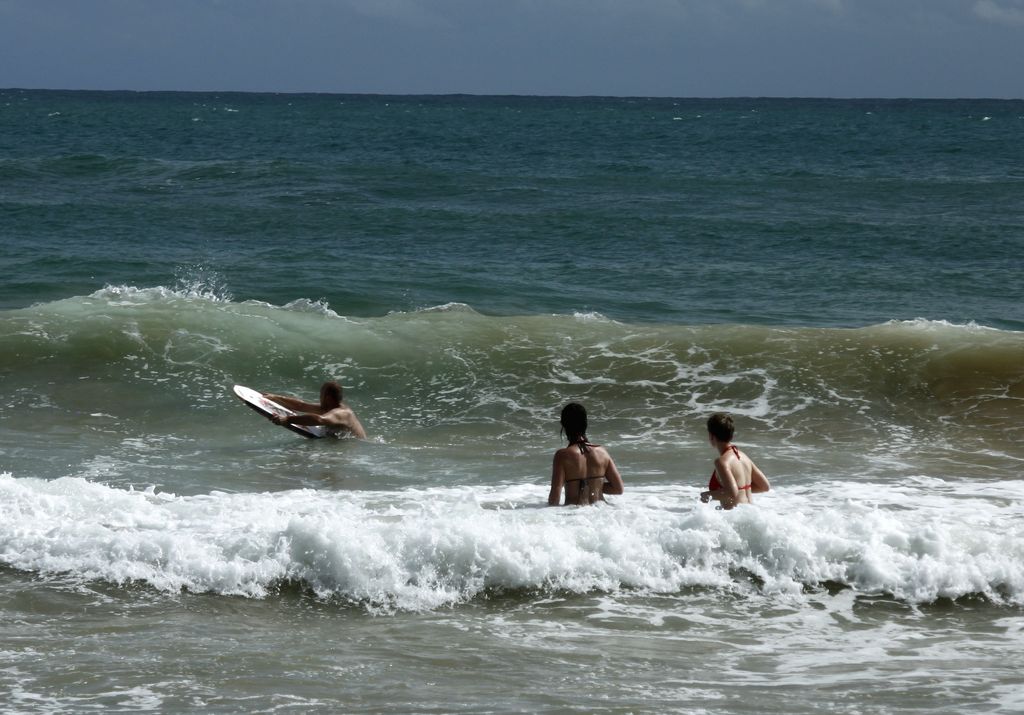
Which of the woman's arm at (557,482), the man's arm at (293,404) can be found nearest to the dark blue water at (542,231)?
the man's arm at (293,404)

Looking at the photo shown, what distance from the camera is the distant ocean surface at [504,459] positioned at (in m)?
5.96

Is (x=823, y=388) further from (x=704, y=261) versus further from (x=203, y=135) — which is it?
(x=203, y=135)

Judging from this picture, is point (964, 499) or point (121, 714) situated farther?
point (964, 499)

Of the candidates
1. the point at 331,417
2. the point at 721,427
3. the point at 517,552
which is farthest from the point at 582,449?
the point at 331,417

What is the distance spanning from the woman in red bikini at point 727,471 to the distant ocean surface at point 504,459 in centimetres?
26

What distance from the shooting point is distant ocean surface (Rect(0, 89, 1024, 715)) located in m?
5.96

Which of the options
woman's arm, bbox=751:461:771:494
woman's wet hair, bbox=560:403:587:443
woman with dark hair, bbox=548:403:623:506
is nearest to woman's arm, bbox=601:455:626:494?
woman with dark hair, bbox=548:403:623:506

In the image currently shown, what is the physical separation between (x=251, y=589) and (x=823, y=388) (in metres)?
7.78

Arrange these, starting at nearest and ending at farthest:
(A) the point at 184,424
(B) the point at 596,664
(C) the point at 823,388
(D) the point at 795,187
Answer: (B) the point at 596,664, (A) the point at 184,424, (C) the point at 823,388, (D) the point at 795,187

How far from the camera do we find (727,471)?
8102mm

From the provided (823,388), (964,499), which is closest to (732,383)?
(823,388)

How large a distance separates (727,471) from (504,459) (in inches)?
120

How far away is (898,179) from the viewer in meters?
35.8

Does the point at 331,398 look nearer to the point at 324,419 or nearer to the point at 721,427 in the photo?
the point at 324,419
